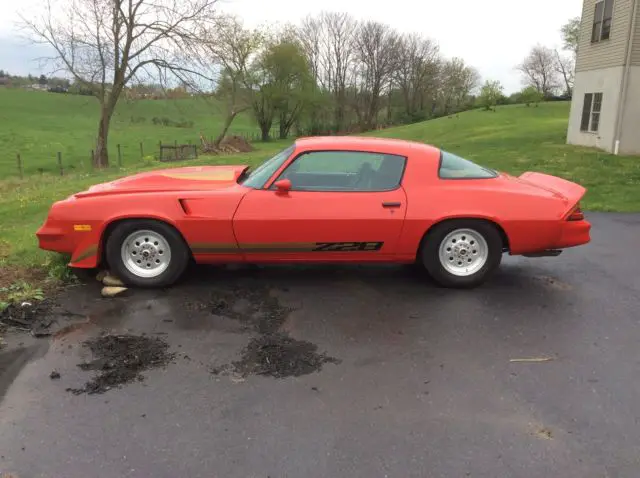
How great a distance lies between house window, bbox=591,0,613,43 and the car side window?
15603 millimetres

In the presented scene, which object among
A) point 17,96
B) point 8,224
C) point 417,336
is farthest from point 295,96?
point 417,336

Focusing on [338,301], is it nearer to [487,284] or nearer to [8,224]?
[487,284]

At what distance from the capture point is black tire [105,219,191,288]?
4.86 m

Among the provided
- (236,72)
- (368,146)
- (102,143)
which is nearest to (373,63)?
(236,72)

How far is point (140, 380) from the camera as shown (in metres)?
3.35

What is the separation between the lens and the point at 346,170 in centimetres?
521

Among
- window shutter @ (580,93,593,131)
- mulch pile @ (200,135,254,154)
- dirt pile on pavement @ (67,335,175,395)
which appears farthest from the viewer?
mulch pile @ (200,135,254,154)

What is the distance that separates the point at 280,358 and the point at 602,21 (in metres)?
18.3

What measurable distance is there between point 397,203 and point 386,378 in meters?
1.89

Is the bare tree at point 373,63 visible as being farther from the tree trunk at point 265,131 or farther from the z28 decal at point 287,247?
the z28 decal at point 287,247

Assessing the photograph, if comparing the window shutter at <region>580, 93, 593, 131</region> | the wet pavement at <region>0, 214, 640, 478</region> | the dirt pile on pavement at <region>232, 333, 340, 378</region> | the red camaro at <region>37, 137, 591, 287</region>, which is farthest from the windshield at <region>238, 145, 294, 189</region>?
the window shutter at <region>580, 93, 593, 131</region>

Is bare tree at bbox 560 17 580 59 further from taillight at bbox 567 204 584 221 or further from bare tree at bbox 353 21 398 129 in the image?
taillight at bbox 567 204 584 221

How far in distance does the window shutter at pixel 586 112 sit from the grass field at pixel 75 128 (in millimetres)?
15434

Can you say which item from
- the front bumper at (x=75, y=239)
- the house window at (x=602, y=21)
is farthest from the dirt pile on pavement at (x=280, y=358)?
the house window at (x=602, y=21)
